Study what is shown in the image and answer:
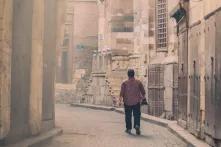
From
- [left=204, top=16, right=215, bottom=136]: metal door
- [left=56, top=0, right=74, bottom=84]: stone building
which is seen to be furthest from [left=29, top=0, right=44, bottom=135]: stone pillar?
[left=56, top=0, right=74, bottom=84]: stone building

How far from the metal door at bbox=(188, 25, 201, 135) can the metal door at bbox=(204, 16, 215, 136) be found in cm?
99

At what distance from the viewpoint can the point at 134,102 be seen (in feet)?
44.1

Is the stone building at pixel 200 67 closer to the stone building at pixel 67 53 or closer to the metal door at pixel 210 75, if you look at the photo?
the metal door at pixel 210 75

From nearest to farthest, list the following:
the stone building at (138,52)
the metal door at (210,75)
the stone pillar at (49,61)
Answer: the metal door at (210,75) → the stone pillar at (49,61) → the stone building at (138,52)

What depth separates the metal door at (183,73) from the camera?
43.9ft

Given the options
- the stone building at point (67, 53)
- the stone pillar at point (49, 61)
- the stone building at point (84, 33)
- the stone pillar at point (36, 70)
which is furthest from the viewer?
the stone building at point (67, 53)

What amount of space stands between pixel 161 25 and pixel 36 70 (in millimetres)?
14285

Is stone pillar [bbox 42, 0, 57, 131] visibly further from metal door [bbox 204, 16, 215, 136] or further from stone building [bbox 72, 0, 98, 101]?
stone building [bbox 72, 0, 98, 101]

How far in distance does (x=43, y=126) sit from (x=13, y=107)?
1.87 m

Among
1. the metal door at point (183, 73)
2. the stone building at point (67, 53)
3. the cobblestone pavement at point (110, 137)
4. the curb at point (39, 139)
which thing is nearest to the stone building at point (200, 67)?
the metal door at point (183, 73)

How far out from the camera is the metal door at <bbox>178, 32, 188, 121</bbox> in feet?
43.9

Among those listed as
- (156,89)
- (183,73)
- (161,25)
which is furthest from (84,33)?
(183,73)

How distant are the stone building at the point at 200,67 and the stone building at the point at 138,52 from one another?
538 centimetres

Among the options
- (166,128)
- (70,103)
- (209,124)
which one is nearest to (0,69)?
(209,124)
